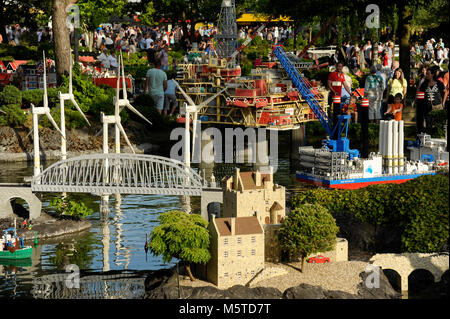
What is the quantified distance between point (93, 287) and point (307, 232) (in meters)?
15.6

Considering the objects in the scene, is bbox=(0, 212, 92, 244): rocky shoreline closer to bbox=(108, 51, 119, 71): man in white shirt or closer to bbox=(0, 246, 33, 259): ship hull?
bbox=(0, 246, 33, 259): ship hull

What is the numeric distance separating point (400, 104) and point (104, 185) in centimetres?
3263

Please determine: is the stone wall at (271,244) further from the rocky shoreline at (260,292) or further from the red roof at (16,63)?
the red roof at (16,63)

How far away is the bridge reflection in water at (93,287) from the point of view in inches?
3263

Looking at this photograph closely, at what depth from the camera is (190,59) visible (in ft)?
424

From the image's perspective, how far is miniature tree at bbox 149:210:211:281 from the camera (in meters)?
80.9

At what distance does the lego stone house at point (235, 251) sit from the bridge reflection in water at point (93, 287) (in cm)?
577

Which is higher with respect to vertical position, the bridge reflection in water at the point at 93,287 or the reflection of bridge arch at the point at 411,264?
the reflection of bridge arch at the point at 411,264

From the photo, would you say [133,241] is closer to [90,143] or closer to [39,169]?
[39,169]

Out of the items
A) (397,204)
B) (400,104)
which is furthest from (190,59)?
(397,204)


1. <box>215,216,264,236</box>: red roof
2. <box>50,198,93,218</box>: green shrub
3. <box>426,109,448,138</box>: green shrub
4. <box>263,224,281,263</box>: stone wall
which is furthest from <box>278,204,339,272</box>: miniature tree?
<box>426,109,448,138</box>: green shrub

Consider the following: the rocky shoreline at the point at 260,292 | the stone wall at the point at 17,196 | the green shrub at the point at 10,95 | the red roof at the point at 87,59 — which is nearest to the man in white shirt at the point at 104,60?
the red roof at the point at 87,59

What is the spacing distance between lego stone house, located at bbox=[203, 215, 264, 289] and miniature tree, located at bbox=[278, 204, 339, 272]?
3200mm

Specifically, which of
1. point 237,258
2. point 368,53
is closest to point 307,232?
point 237,258
